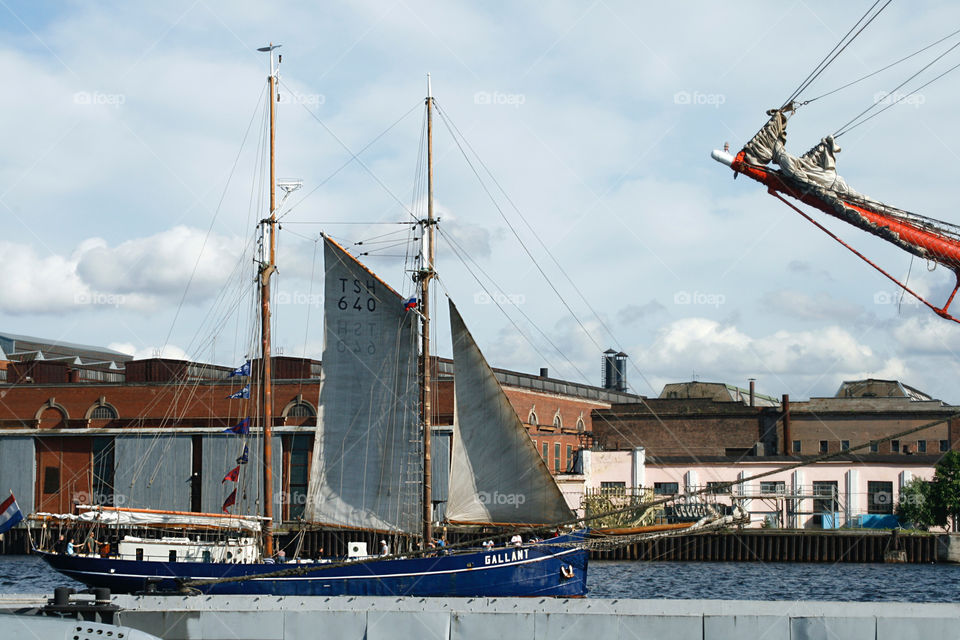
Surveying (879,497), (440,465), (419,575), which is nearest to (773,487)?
(879,497)

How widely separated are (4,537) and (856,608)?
252 feet

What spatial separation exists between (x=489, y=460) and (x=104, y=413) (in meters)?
48.2

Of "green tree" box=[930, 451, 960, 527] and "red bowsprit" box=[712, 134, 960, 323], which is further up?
"red bowsprit" box=[712, 134, 960, 323]

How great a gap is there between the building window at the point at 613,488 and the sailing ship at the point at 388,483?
3570cm

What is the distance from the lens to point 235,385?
8325 centimetres

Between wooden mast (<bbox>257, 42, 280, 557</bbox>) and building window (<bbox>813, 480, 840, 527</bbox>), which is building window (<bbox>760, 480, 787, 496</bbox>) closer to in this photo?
building window (<bbox>813, 480, 840, 527</bbox>)

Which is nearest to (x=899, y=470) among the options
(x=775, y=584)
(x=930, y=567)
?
(x=930, y=567)

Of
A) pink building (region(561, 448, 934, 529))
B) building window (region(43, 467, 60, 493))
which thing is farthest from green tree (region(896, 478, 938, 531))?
building window (region(43, 467, 60, 493))

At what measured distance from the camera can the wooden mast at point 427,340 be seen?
45.6 meters

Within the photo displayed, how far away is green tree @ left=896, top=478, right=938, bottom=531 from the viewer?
77312 mm

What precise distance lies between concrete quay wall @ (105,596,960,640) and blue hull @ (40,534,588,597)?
2176cm

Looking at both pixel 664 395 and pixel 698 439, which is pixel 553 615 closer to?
pixel 698 439

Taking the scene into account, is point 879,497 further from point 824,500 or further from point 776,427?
point 776,427

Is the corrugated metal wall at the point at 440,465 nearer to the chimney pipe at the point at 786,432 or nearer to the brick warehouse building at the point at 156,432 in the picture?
the brick warehouse building at the point at 156,432
